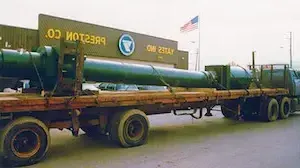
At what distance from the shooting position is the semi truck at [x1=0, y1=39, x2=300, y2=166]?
21.1 feet

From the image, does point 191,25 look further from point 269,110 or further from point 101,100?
point 101,100

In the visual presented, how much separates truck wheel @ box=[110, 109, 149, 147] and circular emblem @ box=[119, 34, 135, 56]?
1766 centimetres

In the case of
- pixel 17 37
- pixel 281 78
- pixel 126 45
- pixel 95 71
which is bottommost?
pixel 95 71

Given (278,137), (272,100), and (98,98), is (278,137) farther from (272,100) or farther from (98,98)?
(98,98)

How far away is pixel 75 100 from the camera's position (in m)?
7.19

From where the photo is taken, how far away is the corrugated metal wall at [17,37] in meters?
19.4

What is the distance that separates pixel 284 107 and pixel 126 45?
567 inches

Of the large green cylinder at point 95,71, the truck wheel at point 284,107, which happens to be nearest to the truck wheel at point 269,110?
the truck wheel at point 284,107

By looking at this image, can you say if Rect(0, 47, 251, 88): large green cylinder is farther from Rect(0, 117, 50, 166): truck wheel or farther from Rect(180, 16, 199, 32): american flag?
Rect(180, 16, 199, 32): american flag

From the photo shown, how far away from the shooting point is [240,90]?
1235cm

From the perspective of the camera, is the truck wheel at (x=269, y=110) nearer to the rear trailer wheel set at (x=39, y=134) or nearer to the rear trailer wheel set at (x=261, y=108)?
the rear trailer wheel set at (x=261, y=108)

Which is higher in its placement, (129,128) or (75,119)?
(75,119)

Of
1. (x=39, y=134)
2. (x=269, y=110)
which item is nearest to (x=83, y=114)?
(x=39, y=134)

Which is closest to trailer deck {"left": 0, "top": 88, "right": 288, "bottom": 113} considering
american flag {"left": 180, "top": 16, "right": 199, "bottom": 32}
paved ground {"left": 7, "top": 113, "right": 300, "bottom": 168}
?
paved ground {"left": 7, "top": 113, "right": 300, "bottom": 168}
